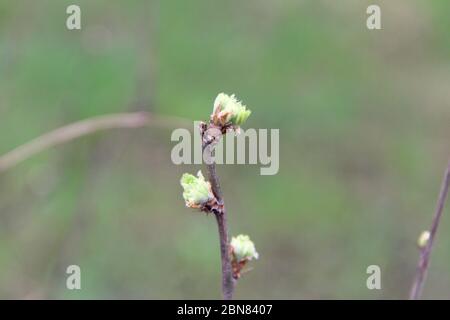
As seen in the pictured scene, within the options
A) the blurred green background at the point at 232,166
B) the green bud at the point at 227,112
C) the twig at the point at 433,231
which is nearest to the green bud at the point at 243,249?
the green bud at the point at 227,112

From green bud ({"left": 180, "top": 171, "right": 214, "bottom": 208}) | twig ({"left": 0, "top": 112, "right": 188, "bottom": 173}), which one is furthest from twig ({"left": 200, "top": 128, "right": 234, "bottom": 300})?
twig ({"left": 0, "top": 112, "right": 188, "bottom": 173})

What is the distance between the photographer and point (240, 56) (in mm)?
3475

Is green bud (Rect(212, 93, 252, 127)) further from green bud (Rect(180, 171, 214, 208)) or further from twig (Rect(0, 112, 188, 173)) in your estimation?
twig (Rect(0, 112, 188, 173))

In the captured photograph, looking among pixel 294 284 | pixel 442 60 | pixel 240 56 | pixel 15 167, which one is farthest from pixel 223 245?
pixel 442 60

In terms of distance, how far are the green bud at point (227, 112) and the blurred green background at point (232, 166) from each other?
1570 millimetres

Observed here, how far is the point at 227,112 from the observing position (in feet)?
3.33

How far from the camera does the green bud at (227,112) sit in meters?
1.01

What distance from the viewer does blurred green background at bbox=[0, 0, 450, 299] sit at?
2.72 m

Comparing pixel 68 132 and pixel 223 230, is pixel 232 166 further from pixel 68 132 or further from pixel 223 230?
pixel 223 230

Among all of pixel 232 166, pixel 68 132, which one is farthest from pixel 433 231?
pixel 232 166

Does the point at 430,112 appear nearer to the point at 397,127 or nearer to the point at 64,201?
the point at 397,127

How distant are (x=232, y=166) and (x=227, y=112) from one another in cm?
213

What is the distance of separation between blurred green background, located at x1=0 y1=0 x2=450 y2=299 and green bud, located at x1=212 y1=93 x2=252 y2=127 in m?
1.57

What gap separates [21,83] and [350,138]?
1.59 m
